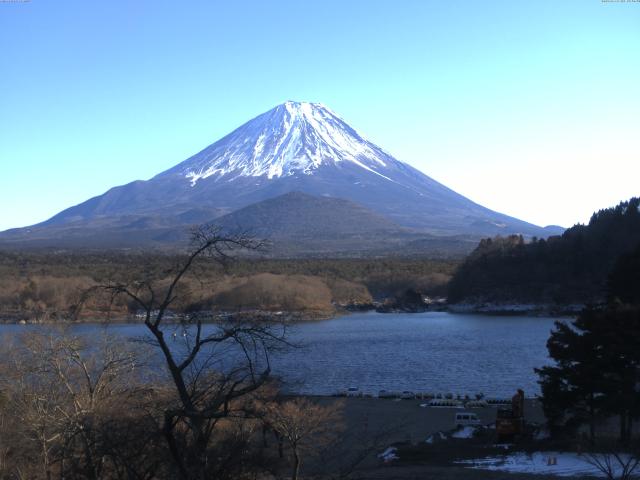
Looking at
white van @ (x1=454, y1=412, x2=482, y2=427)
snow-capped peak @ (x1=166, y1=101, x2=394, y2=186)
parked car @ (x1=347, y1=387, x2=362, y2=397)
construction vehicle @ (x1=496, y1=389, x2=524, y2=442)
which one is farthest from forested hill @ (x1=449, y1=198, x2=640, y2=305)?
snow-capped peak @ (x1=166, y1=101, x2=394, y2=186)

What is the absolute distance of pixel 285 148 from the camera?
13838cm

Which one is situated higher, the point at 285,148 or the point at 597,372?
the point at 285,148

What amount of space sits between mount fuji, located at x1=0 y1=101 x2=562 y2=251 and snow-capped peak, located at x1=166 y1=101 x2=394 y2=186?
0.18m

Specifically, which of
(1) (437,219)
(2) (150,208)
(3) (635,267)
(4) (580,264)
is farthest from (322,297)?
(2) (150,208)

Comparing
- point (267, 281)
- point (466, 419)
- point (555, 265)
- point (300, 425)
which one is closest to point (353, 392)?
point (466, 419)

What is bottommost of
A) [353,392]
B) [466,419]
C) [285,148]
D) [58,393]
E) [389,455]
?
[353,392]

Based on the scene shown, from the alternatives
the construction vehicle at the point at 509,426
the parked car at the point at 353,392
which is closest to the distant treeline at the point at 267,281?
the parked car at the point at 353,392

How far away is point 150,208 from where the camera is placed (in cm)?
12712

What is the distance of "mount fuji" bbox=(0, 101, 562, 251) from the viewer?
113250 mm

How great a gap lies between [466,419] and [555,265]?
3786 centimetres

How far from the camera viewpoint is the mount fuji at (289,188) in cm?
11325

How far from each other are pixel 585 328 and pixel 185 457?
9.05 meters

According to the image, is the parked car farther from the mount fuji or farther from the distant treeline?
the mount fuji

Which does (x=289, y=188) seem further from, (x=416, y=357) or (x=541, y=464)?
(x=541, y=464)
